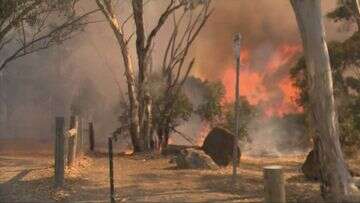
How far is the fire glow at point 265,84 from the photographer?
31.5 m

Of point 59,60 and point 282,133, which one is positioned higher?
point 59,60

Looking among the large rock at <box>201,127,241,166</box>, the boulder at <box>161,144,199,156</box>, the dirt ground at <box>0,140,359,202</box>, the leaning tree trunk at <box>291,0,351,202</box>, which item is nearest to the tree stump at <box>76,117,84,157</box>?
the dirt ground at <box>0,140,359,202</box>

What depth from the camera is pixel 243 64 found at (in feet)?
107

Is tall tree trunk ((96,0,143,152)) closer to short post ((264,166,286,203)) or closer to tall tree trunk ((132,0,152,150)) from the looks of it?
tall tree trunk ((132,0,152,150))

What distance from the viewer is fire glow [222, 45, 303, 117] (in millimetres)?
31516

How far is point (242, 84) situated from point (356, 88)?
10425 mm

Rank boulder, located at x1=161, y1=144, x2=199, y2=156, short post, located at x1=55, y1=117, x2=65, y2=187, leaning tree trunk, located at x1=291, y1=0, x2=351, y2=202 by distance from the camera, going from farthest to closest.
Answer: boulder, located at x1=161, y1=144, x2=199, y2=156 → short post, located at x1=55, y1=117, x2=65, y2=187 → leaning tree trunk, located at x1=291, y1=0, x2=351, y2=202

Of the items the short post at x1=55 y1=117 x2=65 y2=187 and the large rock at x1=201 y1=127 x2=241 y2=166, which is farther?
the large rock at x1=201 y1=127 x2=241 y2=166

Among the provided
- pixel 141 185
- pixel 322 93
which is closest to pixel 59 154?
pixel 141 185

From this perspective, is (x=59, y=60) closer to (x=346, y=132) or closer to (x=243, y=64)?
(x=243, y=64)

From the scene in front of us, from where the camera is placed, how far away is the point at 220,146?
16.7m

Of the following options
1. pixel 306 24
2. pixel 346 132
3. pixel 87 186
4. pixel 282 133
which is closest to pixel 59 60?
pixel 282 133

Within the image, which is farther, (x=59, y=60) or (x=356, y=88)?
(x=59, y=60)

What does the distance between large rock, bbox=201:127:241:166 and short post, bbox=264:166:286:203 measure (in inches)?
294
